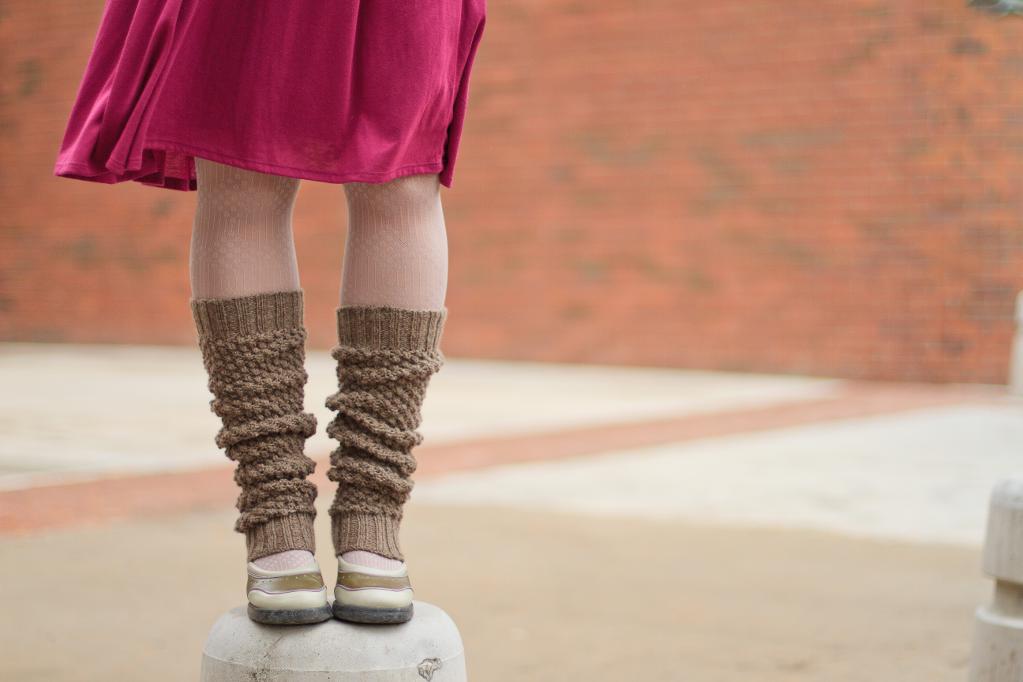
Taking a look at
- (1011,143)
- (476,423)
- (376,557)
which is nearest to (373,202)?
(376,557)

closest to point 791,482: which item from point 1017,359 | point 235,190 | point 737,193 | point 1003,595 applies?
point 1003,595

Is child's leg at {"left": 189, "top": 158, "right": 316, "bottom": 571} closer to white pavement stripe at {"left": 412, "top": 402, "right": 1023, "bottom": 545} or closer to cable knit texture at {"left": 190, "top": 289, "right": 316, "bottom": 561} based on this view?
cable knit texture at {"left": 190, "top": 289, "right": 316, "bottom": 561}

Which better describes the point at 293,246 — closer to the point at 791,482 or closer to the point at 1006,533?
the point at 1006,533

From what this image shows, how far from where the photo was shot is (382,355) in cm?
137

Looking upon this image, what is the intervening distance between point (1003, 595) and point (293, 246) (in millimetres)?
1023

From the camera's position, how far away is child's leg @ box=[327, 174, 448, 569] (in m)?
1.35

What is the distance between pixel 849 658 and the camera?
6.68 feet

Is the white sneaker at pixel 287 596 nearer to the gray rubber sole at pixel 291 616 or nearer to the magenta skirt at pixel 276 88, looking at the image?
the gray rubber sole at pixel 291 616

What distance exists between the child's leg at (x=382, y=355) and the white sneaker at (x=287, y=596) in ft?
0.17

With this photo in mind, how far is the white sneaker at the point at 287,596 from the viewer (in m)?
1.32

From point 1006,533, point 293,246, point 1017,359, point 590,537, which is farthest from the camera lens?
point 1017,359

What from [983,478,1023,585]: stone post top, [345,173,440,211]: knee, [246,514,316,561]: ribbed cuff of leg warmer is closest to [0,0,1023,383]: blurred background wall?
[983,478,1023,585]: stone post top

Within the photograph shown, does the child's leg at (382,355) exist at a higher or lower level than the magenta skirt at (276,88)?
lower

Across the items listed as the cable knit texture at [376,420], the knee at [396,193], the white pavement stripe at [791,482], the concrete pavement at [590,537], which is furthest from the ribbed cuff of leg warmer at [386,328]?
the white pavement stripe at [791,482]
